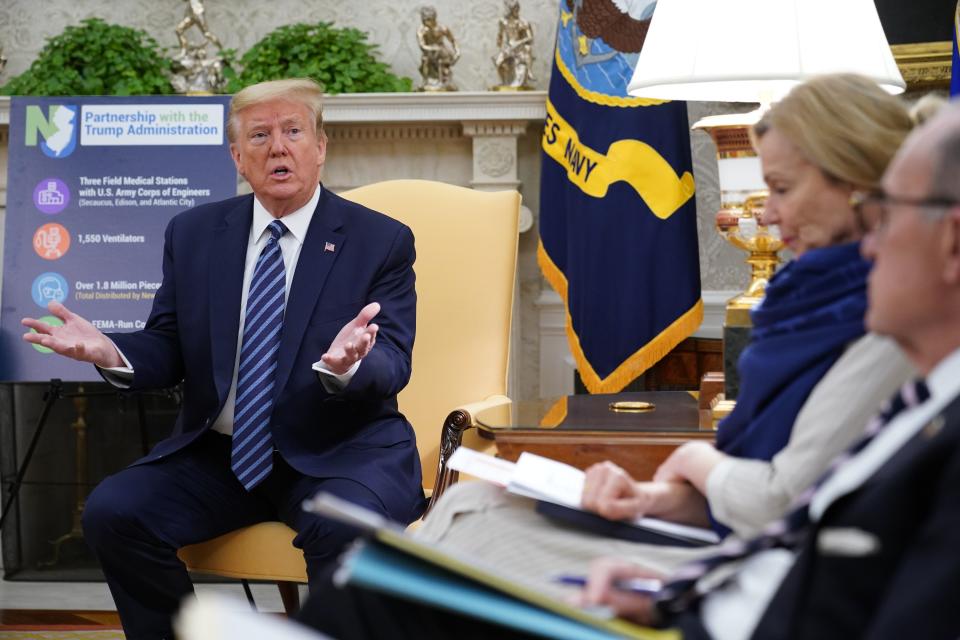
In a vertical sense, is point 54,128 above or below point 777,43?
below

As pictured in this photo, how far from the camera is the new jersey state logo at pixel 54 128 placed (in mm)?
4023

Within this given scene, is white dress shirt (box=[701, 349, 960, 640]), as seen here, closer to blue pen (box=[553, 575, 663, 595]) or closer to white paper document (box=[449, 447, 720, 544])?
blue pen (box=[553, 575, 663, 595])

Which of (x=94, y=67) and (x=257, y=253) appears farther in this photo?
(x=94, y=67)

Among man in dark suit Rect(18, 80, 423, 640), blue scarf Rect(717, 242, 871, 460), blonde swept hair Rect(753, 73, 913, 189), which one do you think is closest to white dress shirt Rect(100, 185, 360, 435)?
man in dark suit Rect(18, 80, 423, 640)

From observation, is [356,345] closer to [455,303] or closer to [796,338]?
[455,303]

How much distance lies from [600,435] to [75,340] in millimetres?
1071

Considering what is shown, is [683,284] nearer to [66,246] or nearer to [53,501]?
[66,246]

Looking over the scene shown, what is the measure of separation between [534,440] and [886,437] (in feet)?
3.70

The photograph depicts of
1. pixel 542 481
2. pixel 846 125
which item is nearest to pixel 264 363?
pixel 542 481

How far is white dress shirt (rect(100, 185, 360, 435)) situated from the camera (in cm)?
257

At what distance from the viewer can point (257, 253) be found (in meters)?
2.72

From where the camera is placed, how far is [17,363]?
389 cm

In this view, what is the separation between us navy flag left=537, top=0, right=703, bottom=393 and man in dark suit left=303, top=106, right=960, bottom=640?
8.50 feet

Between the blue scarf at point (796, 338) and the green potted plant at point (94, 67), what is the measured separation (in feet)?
11.0
